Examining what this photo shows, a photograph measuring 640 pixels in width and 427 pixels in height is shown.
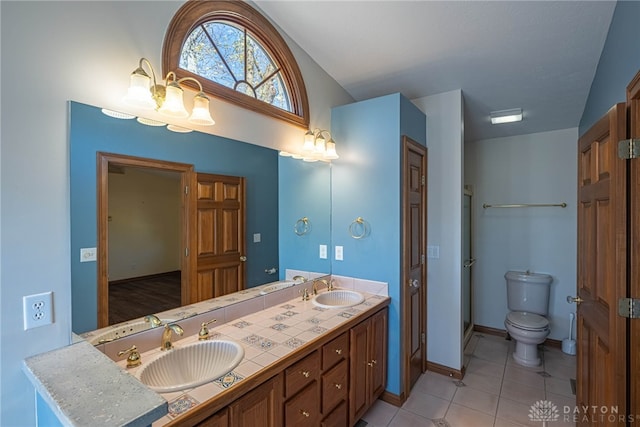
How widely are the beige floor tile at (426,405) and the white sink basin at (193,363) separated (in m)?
1.62

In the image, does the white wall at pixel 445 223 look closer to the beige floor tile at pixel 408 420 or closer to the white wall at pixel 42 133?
the beige floor tile at pixel 408 420

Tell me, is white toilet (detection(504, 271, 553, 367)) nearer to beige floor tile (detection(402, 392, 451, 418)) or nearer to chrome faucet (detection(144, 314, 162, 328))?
beige floor tile (detection(402, 392, 451, 418))

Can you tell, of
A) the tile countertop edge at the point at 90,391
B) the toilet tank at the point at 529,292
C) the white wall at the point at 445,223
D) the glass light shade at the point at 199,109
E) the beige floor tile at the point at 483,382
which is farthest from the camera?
the toilet tank at the point at 529,292

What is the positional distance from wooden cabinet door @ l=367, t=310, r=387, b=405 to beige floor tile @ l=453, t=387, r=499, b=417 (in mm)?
639

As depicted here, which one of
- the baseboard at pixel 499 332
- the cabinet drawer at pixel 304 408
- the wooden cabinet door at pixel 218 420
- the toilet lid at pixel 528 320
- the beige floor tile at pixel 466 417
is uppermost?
the wooden cabinet door at pixel 218 420

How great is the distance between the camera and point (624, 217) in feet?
4.33

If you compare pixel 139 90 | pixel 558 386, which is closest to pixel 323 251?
pixel 139 90

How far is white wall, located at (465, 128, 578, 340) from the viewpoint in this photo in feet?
10.9

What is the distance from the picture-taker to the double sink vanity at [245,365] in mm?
908

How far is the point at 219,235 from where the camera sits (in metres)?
1.79

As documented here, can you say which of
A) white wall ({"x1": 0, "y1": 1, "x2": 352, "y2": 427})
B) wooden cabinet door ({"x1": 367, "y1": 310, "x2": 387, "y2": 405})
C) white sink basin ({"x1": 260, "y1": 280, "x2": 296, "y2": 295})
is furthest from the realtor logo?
white wall ({"x1": 0, "y1": 1, "x2": 352, "y2": 427})

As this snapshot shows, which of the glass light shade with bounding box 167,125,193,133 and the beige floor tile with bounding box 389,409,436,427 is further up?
the glass light shade with bounding box 167,125,193,133

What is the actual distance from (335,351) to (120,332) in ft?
3.66

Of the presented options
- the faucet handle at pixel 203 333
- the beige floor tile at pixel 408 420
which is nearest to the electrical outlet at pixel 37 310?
the faucet handle at pixel 203 333
